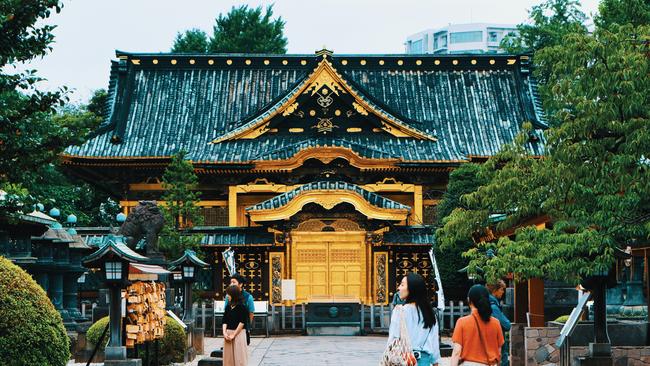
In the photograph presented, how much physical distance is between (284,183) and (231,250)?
4.52 m

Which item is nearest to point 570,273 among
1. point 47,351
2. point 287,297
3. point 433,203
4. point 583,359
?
point 583,359

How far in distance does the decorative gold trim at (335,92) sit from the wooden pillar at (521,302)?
69.2ft

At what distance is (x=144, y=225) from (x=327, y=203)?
12581 mm

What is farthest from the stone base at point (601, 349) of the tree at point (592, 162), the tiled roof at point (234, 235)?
the tiled roof at point (234, 235)

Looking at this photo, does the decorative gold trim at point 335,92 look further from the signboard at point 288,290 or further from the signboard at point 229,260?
the signboard at point 288,290

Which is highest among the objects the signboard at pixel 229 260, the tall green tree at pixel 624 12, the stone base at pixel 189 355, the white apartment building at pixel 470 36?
the white apartment building at pixel 470 36

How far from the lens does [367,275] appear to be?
133 ft

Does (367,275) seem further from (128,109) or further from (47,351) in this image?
(47,351)

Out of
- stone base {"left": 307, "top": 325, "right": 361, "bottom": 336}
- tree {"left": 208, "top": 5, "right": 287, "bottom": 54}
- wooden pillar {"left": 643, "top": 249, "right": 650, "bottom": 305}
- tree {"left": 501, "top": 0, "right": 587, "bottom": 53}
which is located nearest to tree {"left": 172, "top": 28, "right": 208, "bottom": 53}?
tree {"left": 208, "top": 5, "right": 287, "bottom": 54}

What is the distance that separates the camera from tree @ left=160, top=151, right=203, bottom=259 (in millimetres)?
37938

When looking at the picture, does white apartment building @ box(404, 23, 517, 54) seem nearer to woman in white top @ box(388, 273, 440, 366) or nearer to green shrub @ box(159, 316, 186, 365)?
green shrub @ box(159, 316, 186, 365)

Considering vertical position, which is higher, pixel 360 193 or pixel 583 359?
pixel 360 193

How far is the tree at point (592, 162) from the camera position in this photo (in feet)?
54.8

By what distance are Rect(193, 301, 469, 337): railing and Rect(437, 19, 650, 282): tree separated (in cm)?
1846
